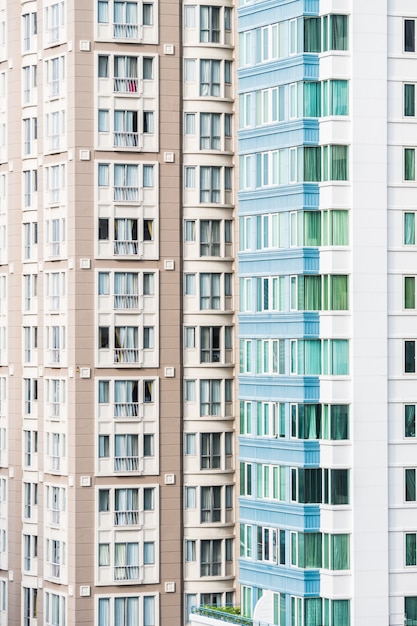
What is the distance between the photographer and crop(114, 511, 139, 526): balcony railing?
65688mm

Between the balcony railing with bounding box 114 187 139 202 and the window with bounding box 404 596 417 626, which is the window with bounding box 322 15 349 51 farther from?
the window with bounding box 404 596 417 626

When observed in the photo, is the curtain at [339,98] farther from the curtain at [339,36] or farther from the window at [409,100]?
the window at [409,100]

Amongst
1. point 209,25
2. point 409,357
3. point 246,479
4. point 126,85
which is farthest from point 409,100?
point 246,479

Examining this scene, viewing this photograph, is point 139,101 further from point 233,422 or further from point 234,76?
point 233,422

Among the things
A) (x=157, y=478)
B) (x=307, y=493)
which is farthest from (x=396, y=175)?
(x=157, y=478)

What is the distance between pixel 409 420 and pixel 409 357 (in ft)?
6.28

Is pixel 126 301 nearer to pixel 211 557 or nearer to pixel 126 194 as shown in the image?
pixel 126 194

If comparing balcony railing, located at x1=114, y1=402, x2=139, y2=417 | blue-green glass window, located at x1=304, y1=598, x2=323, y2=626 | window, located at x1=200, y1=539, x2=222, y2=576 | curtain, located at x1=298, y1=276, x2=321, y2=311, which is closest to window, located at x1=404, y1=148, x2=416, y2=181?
curtain, located at x1=298, y1=276, x2=321, y2=311

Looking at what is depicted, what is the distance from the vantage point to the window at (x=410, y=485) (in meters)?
58.1

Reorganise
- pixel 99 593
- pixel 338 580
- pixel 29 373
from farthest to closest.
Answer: pixel 29 373 → pixel 99 593 → pixel 338 580

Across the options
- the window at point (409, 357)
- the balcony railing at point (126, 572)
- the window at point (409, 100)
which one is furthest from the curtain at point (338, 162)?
the balcony railing at point (126, 572)

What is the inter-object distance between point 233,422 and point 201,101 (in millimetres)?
11228

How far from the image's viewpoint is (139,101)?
66000mm

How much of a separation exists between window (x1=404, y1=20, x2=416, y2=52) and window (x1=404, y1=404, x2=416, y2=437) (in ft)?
35.8
